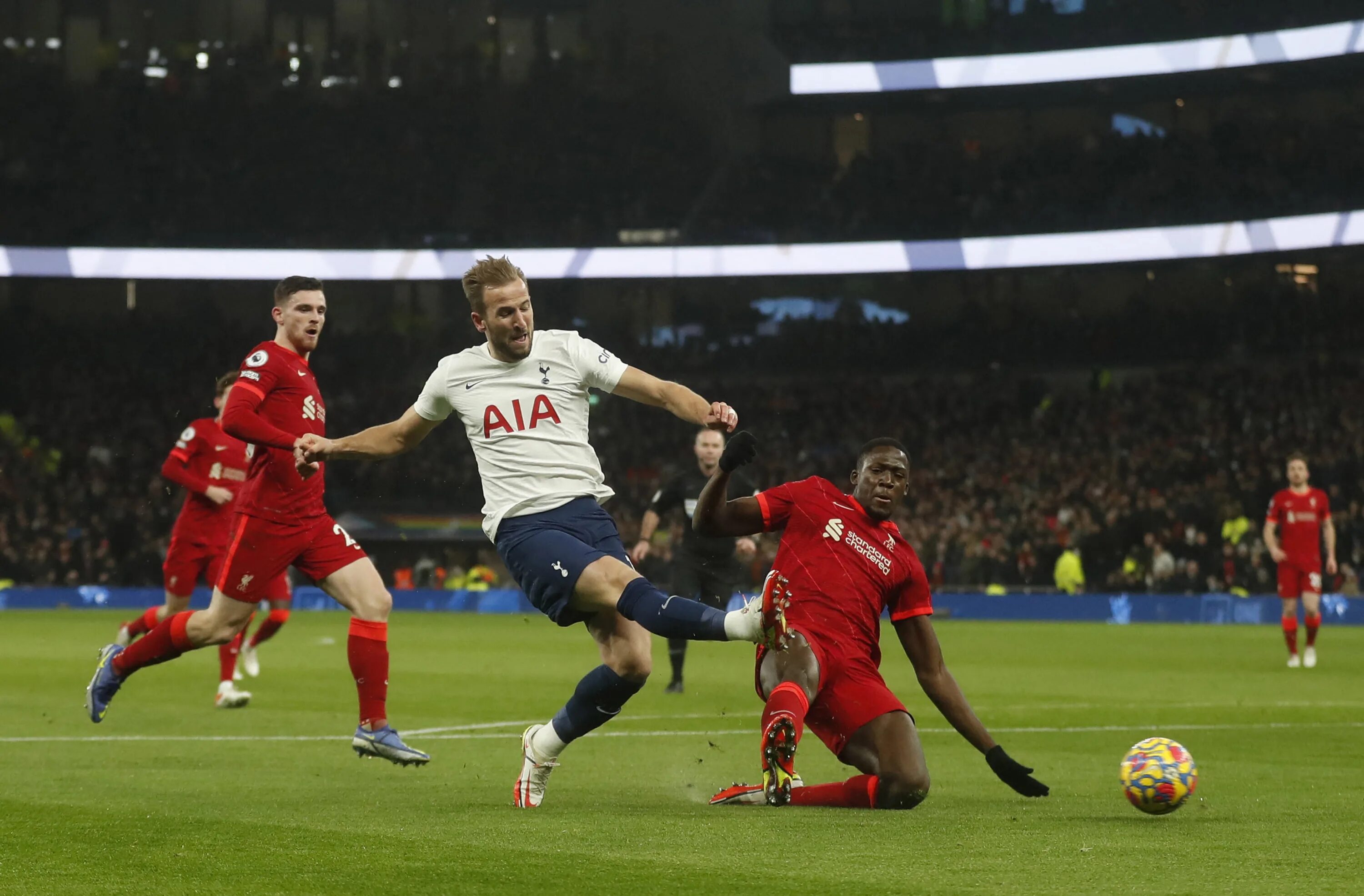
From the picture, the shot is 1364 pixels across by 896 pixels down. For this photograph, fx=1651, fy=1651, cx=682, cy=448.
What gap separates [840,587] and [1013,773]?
1.06 metres

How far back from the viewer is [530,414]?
21.8 feet

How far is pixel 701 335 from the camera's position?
42.8m

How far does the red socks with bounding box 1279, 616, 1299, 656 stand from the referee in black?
6627 millimetres

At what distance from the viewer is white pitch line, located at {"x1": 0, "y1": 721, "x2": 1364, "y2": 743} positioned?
9.80 m

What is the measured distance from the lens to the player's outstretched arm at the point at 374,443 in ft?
22.1

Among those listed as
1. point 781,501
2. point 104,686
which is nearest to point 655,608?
point 781,501

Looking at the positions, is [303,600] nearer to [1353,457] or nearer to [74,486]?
[74,486]

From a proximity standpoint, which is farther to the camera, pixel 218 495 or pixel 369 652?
pixel 218 495

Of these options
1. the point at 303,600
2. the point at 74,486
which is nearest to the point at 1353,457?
the point at 303,600

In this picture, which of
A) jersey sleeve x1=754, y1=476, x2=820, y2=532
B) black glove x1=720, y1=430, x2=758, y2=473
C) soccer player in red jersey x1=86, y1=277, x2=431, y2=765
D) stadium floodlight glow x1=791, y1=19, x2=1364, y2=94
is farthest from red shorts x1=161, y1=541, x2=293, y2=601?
stadium floodlight glow x1=791, y1=19, x2=1364, y2=94

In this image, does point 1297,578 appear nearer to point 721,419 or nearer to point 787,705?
point 787,705

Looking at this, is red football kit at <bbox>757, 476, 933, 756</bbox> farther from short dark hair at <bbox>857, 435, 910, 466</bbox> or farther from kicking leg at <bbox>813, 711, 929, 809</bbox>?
short dark hair at <bbox>857, 435, 910, 466</bbox>

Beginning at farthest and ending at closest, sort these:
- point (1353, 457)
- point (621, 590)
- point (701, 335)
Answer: point (701, 335)
point (1353, 457)
point (621, 590)

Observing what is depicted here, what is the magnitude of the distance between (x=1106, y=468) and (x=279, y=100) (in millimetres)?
21722
